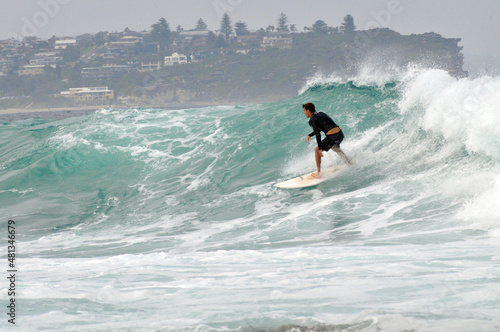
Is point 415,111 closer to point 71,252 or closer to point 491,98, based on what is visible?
point 491,98

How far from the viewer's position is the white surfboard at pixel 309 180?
390 inches

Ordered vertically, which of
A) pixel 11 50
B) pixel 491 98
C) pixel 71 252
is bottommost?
pixel 71 252

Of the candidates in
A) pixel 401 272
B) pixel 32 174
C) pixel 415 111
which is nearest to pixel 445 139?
pixel 415 111

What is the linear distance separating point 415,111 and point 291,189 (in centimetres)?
391

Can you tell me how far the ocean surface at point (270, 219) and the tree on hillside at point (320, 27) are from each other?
13168 centimetres

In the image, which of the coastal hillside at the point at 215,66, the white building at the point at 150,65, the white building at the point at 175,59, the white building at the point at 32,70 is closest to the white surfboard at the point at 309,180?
the coastal hillside at the point at 215,66

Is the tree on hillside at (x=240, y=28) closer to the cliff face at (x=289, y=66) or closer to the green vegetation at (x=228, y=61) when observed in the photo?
the green vegetation at (x=228, y=61)

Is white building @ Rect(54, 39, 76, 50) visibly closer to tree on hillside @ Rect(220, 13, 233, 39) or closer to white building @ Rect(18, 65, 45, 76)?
white building @ Rect(18, 65, 45, 76)

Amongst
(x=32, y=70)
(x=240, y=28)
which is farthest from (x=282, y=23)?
(x=32, y=70)

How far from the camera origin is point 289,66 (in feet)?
412

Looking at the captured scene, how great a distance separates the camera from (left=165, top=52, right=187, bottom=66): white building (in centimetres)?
13088

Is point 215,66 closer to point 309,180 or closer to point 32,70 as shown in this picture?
point 32,70

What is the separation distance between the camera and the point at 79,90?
4678 inches

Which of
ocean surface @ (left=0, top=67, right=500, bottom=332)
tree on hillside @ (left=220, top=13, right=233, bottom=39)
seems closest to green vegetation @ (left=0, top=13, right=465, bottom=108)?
tree on hillside @ (left=220, top=13, right=233, bottom=39)
